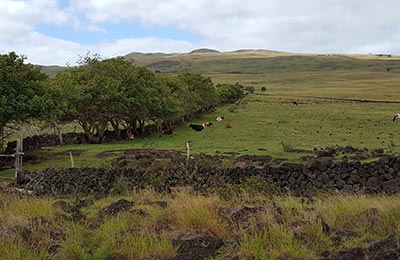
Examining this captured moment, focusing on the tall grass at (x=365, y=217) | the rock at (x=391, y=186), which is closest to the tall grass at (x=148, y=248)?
the tall grass at (x=365, y=217)

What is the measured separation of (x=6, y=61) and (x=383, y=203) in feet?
71.1

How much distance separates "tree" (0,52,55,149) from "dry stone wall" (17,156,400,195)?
4202mm

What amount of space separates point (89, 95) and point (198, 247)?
1055 inches

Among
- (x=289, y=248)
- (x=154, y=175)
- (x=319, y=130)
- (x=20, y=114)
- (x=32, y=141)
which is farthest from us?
→ (x=319, y=130)

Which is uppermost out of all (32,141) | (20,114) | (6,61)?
(6,61)

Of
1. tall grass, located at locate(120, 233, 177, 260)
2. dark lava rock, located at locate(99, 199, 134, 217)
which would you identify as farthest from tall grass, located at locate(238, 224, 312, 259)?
dark lava rock, located at locate(99, 199, 134, 217)

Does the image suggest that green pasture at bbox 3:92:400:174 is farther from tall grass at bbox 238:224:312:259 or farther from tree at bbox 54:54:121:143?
tall grass at bbox 238:224:312:259

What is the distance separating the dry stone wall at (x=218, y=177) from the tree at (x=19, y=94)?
4.20 meters

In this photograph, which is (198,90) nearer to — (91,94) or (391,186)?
(91,94)

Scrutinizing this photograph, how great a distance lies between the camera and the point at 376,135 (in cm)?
3528

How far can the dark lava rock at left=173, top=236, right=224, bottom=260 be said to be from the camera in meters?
7.60

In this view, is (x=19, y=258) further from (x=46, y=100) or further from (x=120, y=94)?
(x=120, y=94)

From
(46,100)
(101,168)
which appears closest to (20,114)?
(46,100)

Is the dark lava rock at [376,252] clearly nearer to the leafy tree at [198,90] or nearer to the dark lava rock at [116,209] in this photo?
the dark lava rock at [116,209]
